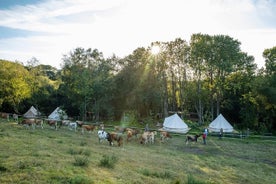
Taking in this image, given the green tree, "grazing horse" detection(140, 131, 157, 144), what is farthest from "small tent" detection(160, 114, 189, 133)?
the green tree

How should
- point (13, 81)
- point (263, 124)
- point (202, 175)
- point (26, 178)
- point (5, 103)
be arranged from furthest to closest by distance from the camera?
1. point (5, 103)
2. point (13, 81)
3. point (263, 124)
4. point (202, 175)
5. point (26, 178)

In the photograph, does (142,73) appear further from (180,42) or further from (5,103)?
(5,103)

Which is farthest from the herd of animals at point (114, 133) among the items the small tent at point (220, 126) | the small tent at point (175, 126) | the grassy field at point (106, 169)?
the small tent at point (220, 126)

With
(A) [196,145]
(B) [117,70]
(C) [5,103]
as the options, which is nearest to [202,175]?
(A) [196,145]

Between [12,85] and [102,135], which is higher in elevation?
[12,85]

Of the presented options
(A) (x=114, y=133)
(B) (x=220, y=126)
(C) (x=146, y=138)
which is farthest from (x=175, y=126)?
(A) (x=114, y=133)

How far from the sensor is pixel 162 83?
4197 cm

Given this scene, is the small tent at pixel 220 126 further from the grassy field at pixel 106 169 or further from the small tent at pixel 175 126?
the grassy field at pixel 106 169

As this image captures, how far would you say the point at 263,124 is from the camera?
113ft

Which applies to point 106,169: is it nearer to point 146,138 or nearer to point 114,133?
point 114,133

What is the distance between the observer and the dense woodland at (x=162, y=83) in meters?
36.1

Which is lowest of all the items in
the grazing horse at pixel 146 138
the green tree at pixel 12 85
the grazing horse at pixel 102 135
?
the grazing horse at pixel 146 138

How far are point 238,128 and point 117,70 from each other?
73.4 feet

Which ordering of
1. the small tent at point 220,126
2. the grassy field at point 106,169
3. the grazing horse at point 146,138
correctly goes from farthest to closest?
the small tent at point 220,126, the grazing horse at point 146,138, the grassy field at point 106,169
